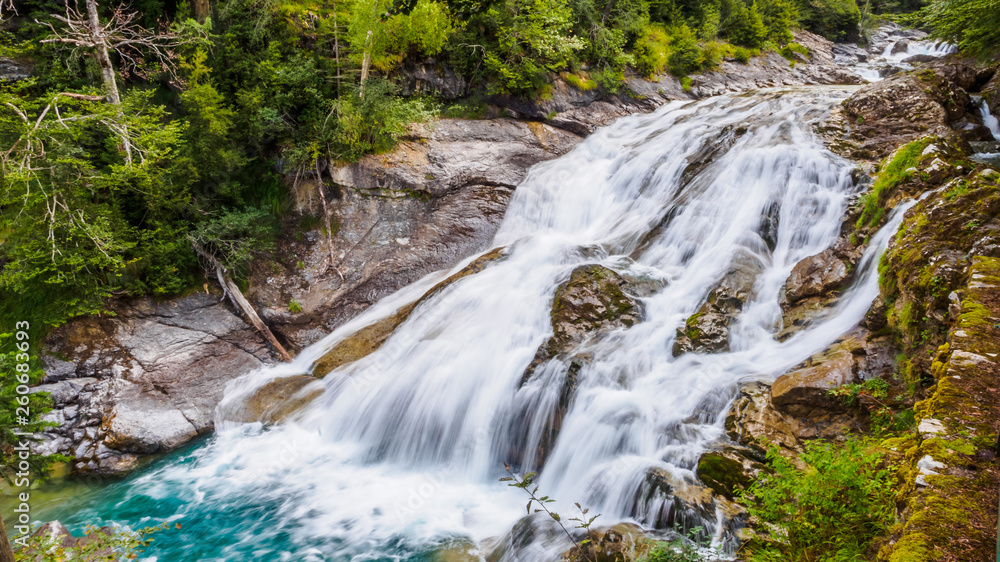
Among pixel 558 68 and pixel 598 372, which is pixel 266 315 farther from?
pixel 558 68

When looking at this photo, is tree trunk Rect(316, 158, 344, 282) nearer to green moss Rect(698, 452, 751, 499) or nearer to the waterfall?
green moss Rect(698, 452, 751, 499)

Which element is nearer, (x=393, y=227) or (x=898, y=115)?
(x=898, y=115)

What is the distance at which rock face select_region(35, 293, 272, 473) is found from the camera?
7.64 m

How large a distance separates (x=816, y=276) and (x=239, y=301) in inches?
412

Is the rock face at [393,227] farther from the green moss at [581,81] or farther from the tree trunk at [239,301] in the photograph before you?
the green moss at [581,81]

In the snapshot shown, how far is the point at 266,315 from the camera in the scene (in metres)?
10.1

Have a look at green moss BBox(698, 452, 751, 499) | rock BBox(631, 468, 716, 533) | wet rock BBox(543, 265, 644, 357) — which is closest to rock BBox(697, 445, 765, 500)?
green moss BBox(698, 452, 751, 499)

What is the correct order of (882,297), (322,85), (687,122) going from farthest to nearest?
(687,122) → (322,85) → (882,297)

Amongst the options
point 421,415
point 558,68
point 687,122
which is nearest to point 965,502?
point 421,415

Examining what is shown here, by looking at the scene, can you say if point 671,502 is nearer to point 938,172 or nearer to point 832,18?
point 938,172

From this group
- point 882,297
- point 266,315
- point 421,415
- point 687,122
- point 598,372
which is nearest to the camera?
point 882,297

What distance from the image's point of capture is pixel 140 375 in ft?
27.7

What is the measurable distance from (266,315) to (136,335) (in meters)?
2.21

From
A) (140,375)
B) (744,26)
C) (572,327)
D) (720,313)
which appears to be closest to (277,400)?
(140,375)
